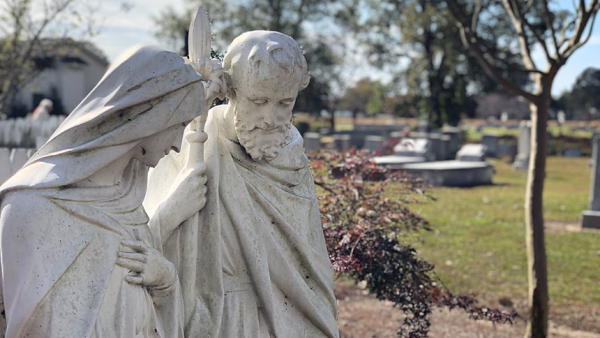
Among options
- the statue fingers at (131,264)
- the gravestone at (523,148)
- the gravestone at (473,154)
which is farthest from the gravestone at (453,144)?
the statue fingers at (131,264)

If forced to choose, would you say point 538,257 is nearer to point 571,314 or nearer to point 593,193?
point 571,314

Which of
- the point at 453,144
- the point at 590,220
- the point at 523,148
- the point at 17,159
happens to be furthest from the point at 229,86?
the point at 453,144

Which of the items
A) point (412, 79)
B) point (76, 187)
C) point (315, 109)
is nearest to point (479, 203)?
point (76, 187)

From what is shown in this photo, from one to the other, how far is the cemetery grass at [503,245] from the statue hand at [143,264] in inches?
134

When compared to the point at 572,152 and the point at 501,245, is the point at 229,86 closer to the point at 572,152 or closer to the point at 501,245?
the point at 501,245

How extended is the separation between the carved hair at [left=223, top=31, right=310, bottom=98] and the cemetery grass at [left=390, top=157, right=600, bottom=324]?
314cm

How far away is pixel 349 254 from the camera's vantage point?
4.17m

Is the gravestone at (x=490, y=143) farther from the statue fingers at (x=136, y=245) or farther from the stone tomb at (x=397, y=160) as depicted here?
the statue fingers at (x=136, y=245)

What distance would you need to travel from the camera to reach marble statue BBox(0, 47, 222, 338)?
4.95 feet

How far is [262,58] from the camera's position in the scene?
2068 mm

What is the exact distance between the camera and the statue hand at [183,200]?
6.65 feet

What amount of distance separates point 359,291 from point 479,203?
628 cm

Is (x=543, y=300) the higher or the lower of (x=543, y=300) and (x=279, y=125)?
the lower

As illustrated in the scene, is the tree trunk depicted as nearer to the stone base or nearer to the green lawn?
the green lawn
